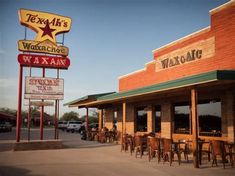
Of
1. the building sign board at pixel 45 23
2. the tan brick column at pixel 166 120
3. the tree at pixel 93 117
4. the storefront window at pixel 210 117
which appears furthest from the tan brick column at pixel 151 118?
the tree at pixel 93 117

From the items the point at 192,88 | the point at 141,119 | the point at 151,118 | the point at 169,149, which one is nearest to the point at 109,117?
the point at 141,119

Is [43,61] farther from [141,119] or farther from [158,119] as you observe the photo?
[158,119]

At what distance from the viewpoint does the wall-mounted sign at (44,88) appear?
62.6 ft

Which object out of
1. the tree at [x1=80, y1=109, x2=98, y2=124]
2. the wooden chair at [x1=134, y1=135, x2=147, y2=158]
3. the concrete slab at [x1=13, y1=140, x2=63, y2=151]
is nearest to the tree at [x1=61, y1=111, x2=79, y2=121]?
the tree at [x1=80, y1=109, x2=98, y2=124]

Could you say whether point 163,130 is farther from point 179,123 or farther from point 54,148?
point 54,148

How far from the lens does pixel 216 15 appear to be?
47.6 feet

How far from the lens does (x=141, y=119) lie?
2228cm

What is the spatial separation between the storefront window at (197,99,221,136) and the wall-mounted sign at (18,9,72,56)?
394 inches

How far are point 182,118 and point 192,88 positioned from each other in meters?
5.72

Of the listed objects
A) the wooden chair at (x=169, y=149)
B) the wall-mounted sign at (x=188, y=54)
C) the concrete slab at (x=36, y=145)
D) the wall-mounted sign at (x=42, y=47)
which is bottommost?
the concrete slab at (x=36, y=145)

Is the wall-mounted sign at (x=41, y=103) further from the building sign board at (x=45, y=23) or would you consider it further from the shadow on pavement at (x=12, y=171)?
the shadow on pavement at (x=12, y=171)

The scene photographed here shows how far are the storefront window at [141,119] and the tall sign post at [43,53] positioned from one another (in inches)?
237

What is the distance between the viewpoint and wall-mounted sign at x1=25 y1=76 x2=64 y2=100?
751 inches

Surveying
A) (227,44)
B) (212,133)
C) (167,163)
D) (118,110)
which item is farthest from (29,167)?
(118,110)
